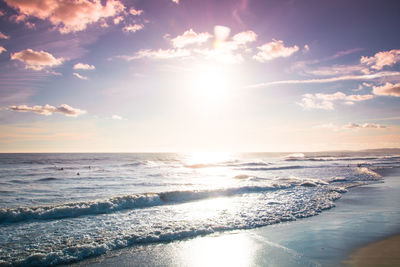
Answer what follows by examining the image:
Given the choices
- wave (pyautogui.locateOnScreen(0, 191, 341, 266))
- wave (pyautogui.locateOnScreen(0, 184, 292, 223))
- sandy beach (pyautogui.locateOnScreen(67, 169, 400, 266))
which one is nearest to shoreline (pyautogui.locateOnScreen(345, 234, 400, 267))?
sandy beach (pyautogui.locateOnScreen(67, 169, 400, 266))

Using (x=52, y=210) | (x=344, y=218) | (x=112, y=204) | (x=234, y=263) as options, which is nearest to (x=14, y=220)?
(x=52, y=210)

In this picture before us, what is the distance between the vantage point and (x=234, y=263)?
23.3 ft

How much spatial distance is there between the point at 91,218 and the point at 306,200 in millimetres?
13827

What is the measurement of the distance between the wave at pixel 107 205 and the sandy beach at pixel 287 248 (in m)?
7.52

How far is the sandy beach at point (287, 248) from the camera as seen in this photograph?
722cm

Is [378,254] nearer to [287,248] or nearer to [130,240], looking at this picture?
[287,248]

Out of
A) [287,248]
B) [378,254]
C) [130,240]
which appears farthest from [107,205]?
[378,254]

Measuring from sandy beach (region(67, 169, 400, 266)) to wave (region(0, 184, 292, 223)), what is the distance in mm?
7516

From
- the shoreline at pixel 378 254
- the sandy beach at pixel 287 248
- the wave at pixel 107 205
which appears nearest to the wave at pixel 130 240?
the sandy beach at pixel 287 248

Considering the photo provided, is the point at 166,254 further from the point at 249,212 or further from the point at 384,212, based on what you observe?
the point at 384,212

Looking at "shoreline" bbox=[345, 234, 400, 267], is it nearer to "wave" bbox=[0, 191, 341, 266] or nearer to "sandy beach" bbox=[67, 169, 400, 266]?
"sandy beach" bbox=[67, 169, 400, 266]

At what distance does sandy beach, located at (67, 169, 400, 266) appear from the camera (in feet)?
23.7

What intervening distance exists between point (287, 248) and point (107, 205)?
1177cm

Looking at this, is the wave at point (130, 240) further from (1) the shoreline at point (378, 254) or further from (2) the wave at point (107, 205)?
(2) the wave at point (107, 205)
